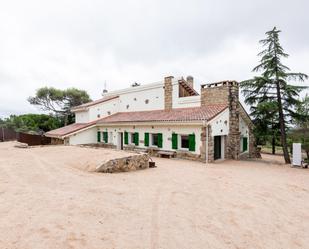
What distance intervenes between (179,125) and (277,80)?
727cm

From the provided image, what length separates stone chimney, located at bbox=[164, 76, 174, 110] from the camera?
19.1 meters

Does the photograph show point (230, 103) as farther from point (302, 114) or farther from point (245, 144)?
point (302, 114)

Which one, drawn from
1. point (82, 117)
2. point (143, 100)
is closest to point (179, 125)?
point (143, 100)

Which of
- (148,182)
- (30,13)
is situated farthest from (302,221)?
(30,13)

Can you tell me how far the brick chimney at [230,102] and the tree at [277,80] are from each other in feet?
4.57

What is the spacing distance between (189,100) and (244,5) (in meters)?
8.26

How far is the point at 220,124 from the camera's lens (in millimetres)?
14633

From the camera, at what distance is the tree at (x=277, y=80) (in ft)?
45.2

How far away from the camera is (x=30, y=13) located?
40.6 feet

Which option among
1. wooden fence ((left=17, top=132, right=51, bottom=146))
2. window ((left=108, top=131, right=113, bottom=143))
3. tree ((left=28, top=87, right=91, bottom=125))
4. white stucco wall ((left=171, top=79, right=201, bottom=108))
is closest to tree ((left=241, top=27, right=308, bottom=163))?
white stucco wall ((left=171, top=79, right=201, bottom=108))

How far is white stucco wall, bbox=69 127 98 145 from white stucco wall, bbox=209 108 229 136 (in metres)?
13.6

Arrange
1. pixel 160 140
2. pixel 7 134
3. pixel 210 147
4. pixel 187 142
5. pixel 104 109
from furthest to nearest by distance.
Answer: pixel 7 134 < pixel 104 109 < pixel 160 140 < pixel 187 142 < pixel 210 147

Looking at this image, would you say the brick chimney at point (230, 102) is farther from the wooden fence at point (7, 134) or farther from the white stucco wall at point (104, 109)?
the wooden fence at point (7, 134)

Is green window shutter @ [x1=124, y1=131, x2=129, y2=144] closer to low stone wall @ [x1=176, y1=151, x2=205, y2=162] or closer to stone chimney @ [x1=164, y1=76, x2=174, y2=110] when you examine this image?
stone chimney @ [x1=164, y1=76, x2=174, y2=110]
